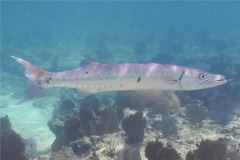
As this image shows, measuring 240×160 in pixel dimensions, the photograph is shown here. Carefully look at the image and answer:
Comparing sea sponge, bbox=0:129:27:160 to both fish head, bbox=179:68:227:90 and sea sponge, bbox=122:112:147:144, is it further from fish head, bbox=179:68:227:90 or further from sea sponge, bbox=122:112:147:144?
fish head, bbox=179:68:227:90

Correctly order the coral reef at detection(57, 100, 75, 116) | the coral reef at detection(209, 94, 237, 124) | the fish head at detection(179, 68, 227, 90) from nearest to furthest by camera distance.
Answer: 1. the fish head at detection(179, 68, 227, 90)
2. the coral reef at detection(209, 94, 237, 124)
3. the coral reef at detection(57, 100, 75, 116)

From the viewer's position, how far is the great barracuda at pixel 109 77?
6.35 m

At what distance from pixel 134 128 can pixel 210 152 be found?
2.87 meters

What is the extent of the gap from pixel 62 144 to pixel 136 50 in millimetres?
21961

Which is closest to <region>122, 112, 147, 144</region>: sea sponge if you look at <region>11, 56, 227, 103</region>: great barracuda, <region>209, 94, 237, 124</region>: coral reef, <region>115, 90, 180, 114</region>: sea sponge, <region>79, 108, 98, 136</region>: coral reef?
<region>79, 108, 98, 136</region>: coral reef

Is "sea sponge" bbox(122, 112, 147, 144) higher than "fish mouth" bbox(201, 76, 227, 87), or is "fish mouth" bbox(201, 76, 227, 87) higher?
"fish mouth" bbox(201, 76, 227, 87)

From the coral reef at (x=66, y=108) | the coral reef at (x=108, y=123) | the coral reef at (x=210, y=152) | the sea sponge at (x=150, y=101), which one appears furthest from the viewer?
the coral reef at (x=66, y=108)

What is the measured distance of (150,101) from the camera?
11625 millimetres

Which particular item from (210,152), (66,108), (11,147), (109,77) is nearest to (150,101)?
(66,108)

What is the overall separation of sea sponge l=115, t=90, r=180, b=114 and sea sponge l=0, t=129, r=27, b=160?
4989 mm

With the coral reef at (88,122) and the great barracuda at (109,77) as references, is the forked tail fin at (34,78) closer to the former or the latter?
the great barracuda at (109,77)

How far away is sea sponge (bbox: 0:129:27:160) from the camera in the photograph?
7741mm

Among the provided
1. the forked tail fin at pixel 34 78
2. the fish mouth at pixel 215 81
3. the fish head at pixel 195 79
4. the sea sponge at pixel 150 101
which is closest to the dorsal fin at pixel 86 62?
the forked tail fin at pixel 34 78

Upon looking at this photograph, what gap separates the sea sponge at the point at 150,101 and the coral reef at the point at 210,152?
17.7 ft
